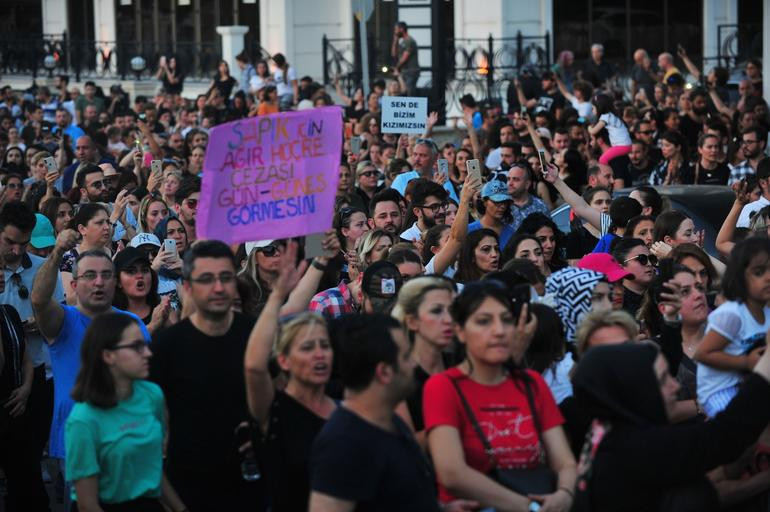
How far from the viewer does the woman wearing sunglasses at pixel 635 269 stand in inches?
346

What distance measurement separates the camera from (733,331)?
631 cm

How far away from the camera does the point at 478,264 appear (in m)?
9.09

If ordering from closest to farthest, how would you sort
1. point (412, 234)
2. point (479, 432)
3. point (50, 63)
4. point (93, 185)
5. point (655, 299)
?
1. point (479, 432)
2. point (655, 299)
3. point (412, 234)
4. point (93, 185)
5. point (50, 63)

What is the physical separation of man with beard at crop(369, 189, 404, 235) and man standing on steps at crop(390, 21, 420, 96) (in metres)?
13.3

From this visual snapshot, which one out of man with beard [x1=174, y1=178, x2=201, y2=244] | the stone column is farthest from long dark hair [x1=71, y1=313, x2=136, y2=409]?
the stone column

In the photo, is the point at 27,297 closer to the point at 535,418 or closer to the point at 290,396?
the point at 290,396

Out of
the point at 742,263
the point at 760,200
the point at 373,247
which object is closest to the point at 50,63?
the point at 760,200

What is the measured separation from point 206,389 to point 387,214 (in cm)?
460

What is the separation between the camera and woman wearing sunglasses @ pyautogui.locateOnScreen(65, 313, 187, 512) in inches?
238

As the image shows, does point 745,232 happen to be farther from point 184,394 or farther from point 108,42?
point 108,42

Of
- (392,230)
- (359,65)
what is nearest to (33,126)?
(359,65)

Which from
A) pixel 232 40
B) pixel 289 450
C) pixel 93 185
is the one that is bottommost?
pixel 289 450

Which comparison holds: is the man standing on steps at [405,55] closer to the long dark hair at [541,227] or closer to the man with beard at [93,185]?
the man with beard at [93,185]

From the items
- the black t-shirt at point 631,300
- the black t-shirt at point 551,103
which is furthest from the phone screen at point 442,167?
the black t-shirt at point 551,103
